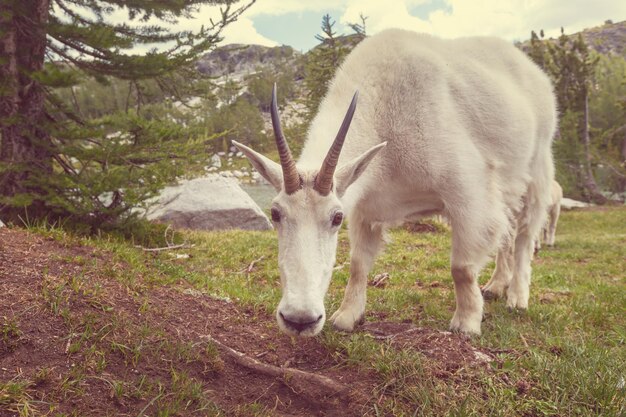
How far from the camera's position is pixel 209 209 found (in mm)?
13219

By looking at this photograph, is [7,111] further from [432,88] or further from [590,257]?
[590,257]

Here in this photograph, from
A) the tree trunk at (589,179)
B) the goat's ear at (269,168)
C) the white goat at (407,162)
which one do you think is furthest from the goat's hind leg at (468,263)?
the tree trunk at (589,179)

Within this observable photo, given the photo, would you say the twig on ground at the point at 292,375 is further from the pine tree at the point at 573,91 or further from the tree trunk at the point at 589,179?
the tree trunk at the point at 589,179

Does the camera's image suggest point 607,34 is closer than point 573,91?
No

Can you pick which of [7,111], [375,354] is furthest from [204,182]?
[375,354]

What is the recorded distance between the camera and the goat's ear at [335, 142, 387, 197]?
3566mm

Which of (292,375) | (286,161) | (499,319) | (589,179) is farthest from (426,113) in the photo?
(589,179)

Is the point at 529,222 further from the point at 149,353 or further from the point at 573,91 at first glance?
the point at 573,91

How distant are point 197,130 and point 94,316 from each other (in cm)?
489

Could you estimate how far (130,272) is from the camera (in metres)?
4.65

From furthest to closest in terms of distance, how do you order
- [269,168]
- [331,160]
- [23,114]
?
[23,114] → [269,168] → [331,160]

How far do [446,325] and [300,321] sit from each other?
8.46ft

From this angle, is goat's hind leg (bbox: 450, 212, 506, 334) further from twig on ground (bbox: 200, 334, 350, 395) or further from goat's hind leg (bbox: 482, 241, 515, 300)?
goat's hind leg (bbox: 482, 241, 515, 300)

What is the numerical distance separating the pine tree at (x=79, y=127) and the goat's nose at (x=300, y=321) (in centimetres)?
452
